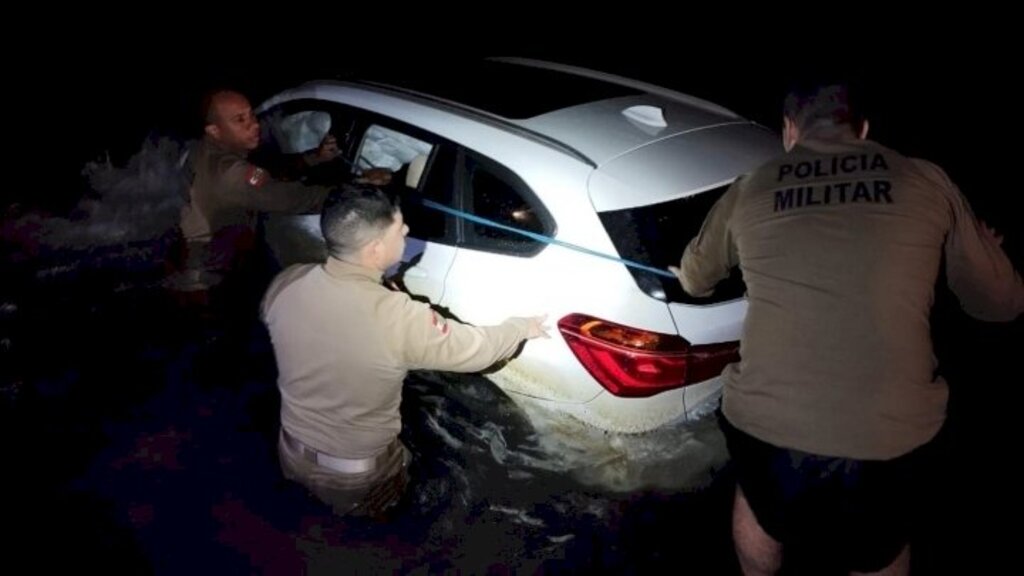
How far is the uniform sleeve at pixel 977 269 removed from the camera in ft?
6.34

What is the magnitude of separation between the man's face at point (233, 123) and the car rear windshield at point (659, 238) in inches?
101

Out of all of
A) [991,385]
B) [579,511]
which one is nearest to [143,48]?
[579,511]

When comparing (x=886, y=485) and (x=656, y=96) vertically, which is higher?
(x=656, y=96)

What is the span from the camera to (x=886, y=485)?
2.00 m

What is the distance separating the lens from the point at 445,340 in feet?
8.66

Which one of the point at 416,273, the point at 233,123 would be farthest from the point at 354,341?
the point at 233,123

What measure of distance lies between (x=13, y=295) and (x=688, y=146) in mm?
5271

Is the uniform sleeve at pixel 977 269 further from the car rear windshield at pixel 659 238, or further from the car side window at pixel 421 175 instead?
the car side window at pixel 421 175

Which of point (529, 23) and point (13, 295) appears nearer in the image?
point (13, 295)

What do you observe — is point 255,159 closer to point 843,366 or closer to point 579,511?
point 579,511

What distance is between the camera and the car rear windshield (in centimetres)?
271

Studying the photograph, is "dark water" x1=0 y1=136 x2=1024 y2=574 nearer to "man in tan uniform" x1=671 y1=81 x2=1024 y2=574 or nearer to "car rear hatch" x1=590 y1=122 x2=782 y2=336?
"car rear hatch" x1=590 y1=122 x2=782 y2=336

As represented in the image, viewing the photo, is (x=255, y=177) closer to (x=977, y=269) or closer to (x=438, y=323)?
(x=438, y=323)

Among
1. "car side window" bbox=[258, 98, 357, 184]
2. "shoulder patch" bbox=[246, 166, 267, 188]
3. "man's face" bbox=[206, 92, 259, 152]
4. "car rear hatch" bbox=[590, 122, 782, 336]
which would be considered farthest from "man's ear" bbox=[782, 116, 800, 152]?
"man's face" bbox=[206, 92, 259, 152]
